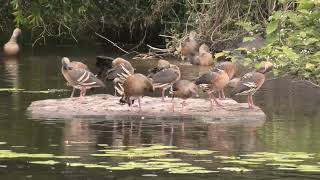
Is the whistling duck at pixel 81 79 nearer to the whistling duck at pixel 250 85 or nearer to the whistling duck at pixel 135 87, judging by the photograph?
the whistling duck at pixel 135 87

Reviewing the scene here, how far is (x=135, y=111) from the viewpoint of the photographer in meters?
14.6

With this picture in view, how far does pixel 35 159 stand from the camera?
10.5 m

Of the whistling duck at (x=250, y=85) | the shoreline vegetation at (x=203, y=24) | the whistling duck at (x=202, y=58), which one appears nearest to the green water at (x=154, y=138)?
the whistling duck at (x=250, y=85)

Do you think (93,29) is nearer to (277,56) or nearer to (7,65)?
(7,65)

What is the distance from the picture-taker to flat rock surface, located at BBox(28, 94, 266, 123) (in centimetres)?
1430

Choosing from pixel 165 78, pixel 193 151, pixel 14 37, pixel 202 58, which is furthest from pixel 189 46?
pixel 193 151

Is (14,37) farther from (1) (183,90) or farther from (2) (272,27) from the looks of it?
(1) (183,90)

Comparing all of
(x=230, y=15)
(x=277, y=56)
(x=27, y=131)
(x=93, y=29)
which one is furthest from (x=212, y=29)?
(x=27, y=131)

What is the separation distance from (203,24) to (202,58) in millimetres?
2556

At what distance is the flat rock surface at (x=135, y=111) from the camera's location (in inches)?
563

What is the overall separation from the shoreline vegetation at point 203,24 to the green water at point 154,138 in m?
1.03

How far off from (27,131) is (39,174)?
3.19m

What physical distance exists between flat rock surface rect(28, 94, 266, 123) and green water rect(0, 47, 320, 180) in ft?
0.82

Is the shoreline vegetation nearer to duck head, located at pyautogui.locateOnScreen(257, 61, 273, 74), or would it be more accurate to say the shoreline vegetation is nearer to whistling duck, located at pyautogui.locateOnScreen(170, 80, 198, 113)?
duck head, located at pyautogui.locateOnScreen(257, 61, 273, 74)
